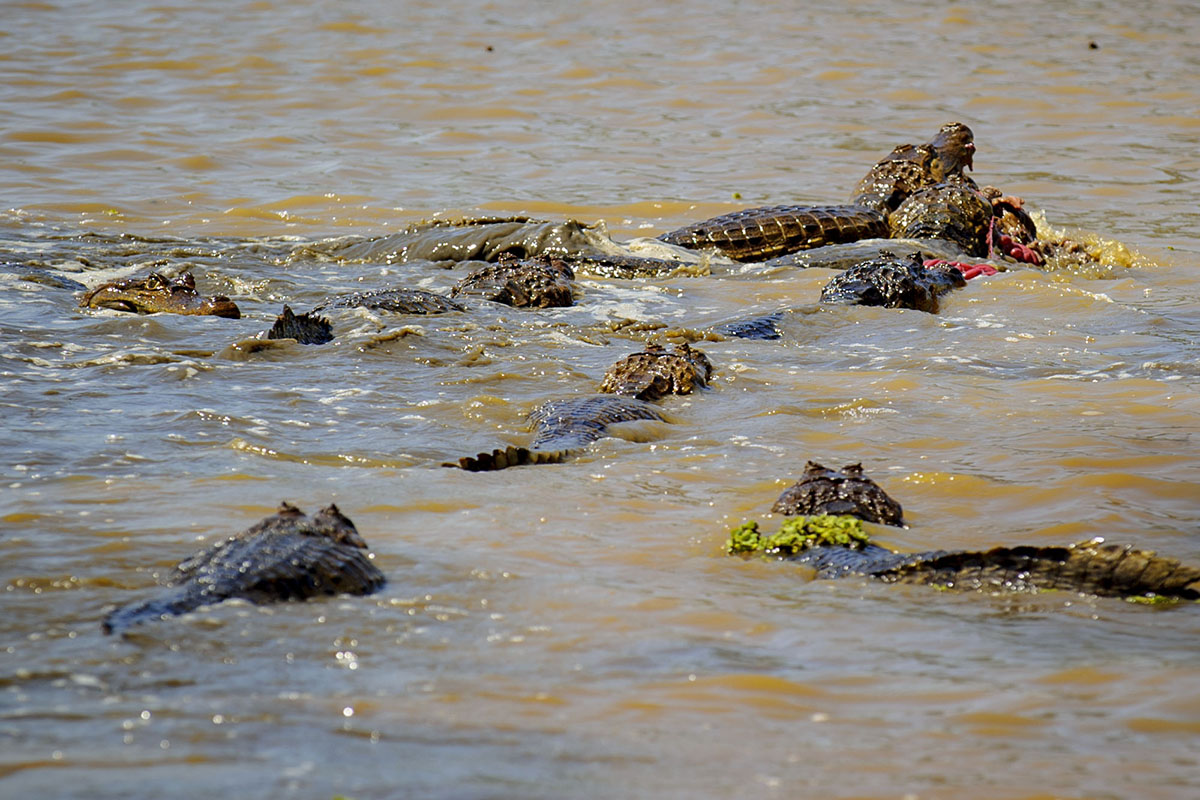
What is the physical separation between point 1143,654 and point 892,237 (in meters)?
7.07

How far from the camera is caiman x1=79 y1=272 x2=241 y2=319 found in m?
7.55

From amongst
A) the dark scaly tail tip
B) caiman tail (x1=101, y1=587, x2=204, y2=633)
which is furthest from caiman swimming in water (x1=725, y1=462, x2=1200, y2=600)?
caiman tail (x1=101, y1=587, x2=204, y2=633)

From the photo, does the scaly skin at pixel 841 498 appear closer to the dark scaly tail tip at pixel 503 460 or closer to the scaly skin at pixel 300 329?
the dark scaly tail tip at pixel 503 460

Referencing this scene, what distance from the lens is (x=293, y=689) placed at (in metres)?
2.92

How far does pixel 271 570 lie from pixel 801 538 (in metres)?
1.63

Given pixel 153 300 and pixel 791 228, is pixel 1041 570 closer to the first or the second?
pixel 153 300

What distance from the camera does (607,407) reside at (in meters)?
5.56

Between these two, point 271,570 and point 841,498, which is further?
point 841,498

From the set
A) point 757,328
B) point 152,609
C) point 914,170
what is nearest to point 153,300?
point 757,328

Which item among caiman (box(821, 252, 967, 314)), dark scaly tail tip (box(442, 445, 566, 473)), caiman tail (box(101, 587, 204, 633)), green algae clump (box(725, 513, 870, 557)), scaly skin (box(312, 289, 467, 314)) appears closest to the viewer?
caiman tail (box(101, 587, 204, 633))

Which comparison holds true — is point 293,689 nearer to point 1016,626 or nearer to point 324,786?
point 324,786

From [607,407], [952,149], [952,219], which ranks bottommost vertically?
[607,407]

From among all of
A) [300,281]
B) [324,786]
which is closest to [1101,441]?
[324,786]

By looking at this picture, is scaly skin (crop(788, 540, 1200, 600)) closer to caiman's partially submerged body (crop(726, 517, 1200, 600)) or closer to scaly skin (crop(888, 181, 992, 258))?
caiman's partially submerged body (crop(726, 517, 1200, 600))
